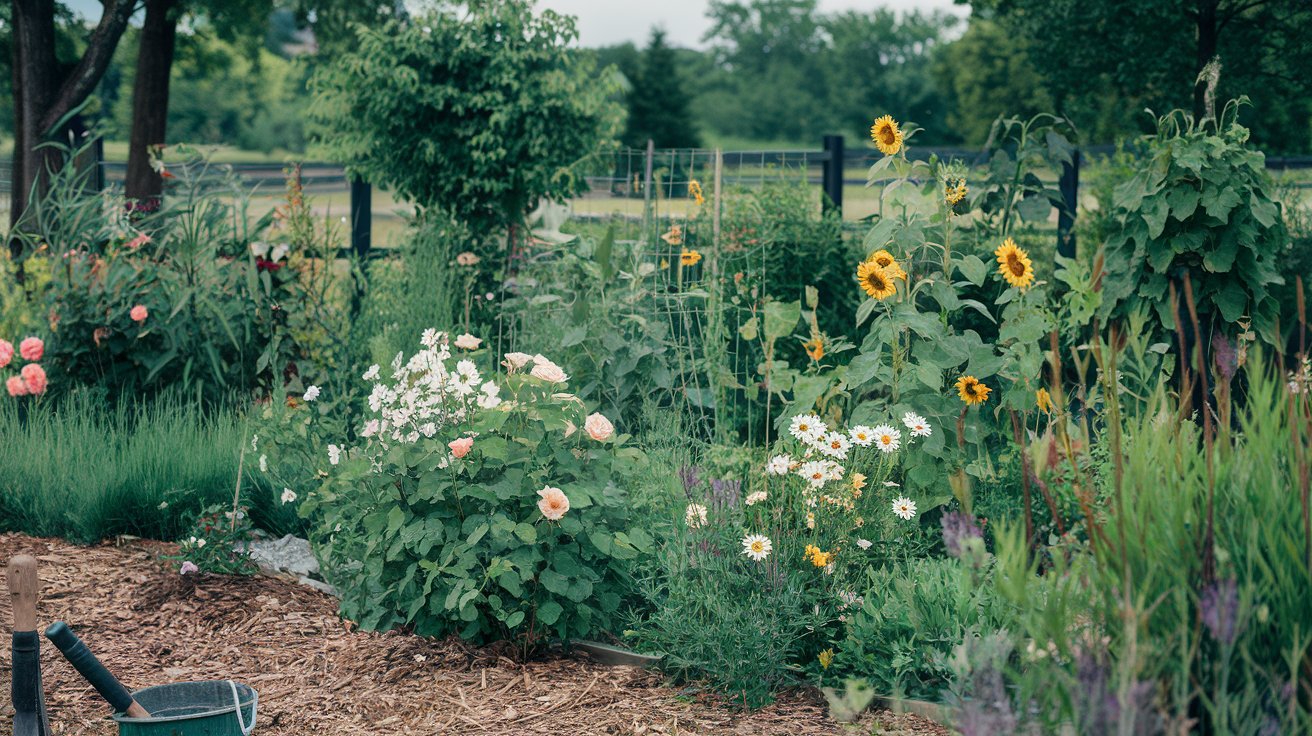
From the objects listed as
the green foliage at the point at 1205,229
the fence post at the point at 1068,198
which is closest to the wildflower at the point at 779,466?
the green foliage at the point at 1205,229

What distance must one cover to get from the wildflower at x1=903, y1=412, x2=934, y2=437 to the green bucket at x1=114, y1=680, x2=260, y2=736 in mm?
1980

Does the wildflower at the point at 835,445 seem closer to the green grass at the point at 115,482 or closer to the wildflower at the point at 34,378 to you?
the green grass at the point at 115,482

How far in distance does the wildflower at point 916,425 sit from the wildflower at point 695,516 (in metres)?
0.72

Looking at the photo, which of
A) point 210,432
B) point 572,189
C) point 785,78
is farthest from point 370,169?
point 785,78

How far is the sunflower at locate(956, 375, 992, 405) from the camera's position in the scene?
148 inches

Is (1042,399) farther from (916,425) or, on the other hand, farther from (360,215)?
(360,215)

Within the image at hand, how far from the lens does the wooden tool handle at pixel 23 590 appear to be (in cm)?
236

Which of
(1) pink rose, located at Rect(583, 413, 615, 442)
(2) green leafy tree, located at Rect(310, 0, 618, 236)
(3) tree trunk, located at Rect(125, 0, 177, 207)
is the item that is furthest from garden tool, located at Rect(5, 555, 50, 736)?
(3) tree trunk, located at Rect(125, 0, 177, 207)

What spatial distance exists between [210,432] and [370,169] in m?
3.35

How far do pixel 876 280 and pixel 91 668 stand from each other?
95.7 inches

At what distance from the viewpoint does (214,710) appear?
2758 millimetres

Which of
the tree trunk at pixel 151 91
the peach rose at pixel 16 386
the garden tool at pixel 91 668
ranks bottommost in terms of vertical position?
the garden tool at pixel 91 668

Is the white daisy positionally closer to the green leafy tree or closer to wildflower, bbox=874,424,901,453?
wildflower, bbox=874,424,901,453

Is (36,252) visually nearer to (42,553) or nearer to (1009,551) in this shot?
(42,553)
